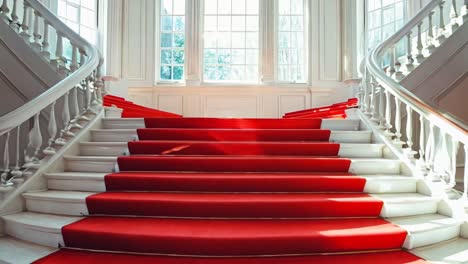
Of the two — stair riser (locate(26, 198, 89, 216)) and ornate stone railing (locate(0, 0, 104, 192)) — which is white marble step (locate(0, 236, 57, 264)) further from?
ornate stone railing (locate(0, 0, 104, 192))

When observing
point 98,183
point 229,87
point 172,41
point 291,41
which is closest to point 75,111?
point 98,183

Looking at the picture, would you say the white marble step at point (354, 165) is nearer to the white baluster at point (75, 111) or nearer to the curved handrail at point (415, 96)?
the white baluster at point (75, 111)

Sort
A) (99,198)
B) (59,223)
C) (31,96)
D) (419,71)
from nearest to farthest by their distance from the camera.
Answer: (59,223) → (99,198) → (31,96) → (419,71)

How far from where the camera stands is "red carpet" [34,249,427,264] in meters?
1.93

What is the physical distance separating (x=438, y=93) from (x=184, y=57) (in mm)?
4600

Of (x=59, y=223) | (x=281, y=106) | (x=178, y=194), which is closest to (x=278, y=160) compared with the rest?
(x=178, y=194)

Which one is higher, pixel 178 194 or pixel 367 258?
pixel 178 194

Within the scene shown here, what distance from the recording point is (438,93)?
12.4ft

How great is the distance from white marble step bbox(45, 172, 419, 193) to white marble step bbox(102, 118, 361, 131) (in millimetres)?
962

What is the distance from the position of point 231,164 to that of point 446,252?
1730mm

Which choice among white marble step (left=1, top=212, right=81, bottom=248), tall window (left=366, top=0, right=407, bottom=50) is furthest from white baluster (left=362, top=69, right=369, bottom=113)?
white marble step (left=1, top=212, right=81, bottom=248)

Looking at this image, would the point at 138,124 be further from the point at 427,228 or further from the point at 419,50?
the point at 419,50

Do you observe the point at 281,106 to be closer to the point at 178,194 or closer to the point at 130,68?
the point at 130,68

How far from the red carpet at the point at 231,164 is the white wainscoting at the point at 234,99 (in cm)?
356
